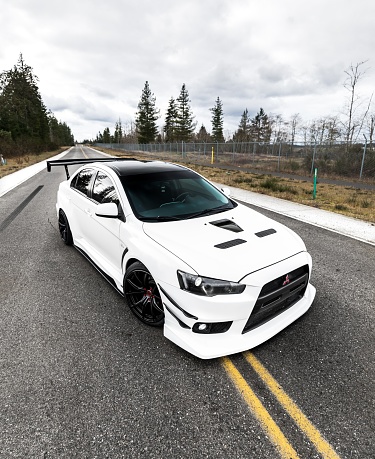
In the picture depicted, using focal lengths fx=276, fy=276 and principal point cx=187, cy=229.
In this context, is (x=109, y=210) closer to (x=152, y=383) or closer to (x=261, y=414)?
(x=152, y=383)

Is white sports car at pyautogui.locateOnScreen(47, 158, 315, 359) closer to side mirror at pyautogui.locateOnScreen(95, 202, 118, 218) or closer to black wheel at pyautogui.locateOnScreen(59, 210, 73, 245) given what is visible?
side mirror at pyautogui.locateOnScreen(95, 202, 118, 218)

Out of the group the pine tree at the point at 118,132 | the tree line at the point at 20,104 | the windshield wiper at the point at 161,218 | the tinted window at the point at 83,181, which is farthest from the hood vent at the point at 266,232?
the pine tree at the point at 118,132

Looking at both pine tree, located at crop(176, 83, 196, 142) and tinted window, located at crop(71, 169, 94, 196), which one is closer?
tinted window, located at crop(71, 169, 94, 196)

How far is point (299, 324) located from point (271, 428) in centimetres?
129

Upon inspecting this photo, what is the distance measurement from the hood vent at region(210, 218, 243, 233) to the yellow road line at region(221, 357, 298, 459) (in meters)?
1.25

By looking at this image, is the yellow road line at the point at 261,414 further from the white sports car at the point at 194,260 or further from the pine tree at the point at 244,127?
the pine tree at the point at 244,127

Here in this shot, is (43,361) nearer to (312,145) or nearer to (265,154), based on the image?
(312,145)

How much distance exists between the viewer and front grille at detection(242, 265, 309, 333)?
2352 millimetres

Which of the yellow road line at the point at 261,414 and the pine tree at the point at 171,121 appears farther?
the pine tree at the point at 171,121

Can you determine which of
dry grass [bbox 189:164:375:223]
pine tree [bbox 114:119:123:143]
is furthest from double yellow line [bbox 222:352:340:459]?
pine tree [bbox 114:119:123:143]

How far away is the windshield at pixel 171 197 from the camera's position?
3.22 m

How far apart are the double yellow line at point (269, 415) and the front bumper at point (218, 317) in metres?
0.22

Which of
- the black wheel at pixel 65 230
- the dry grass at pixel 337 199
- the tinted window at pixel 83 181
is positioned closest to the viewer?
the tinted window at pixel 83 181

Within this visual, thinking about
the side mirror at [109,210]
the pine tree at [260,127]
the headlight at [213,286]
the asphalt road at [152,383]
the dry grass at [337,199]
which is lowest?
the asphalt road at [152,383]
